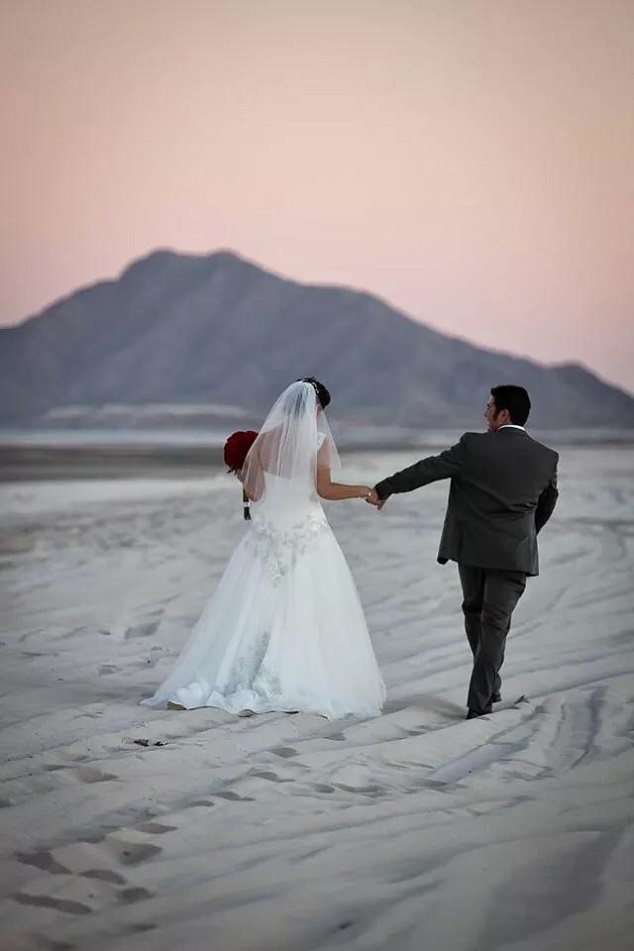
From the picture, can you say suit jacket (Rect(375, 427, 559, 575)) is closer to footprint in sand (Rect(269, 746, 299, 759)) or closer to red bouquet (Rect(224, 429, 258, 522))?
red bouquet (Rect(224, 429, 258, 522))

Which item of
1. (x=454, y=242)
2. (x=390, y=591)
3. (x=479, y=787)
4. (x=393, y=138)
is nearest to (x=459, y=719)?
(x=479, y=787)

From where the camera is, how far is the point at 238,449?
16.5 ft

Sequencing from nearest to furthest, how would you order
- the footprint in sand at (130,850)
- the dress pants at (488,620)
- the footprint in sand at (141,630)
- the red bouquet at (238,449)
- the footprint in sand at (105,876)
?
the footprint in sand at (105,876), the footprint in sand at (130,850), the dress pants at (488,620), the red bouquet at (238,449), the footprint in sand at (141,630)

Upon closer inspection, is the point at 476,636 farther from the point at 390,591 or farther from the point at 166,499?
the point at 166,499

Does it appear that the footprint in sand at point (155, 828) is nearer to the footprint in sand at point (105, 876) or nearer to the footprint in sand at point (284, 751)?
the footprint in sand at point (105, 876)

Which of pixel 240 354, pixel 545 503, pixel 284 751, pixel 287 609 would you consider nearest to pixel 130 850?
pixel 284 751

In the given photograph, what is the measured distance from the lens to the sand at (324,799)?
2545 millimetres

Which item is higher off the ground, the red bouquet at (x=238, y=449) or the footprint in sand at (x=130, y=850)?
the red bouquet at (x=238, y=449)

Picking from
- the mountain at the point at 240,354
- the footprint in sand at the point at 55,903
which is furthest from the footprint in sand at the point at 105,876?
the mountain at the point at 240,354

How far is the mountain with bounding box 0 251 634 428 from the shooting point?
80.6 ft

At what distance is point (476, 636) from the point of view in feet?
15.4

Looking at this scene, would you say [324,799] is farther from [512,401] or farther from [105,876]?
[512,401]

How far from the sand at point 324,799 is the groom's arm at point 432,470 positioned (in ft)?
2.84

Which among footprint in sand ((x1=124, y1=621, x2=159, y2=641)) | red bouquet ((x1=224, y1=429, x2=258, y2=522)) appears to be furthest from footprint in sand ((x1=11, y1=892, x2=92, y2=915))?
footprint in sand ((x1=124, y1=621, x2=159, y2=641))
